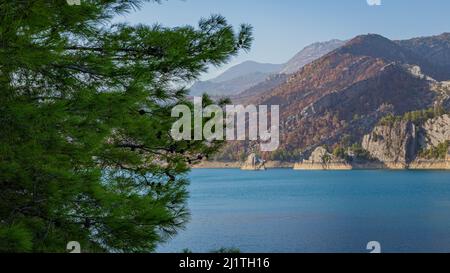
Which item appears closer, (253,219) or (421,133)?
(253,219)

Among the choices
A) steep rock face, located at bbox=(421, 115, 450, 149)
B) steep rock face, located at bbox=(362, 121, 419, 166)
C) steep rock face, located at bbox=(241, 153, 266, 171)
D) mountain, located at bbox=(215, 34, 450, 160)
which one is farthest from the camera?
steep rock face, located at bbox=(241, 153, 266, 171)

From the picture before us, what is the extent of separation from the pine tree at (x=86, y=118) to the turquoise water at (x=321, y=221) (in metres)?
25.5

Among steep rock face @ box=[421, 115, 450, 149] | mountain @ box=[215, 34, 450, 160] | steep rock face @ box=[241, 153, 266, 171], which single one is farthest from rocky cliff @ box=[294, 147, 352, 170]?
steep rock face @ box=[421, 115, 450, 149]

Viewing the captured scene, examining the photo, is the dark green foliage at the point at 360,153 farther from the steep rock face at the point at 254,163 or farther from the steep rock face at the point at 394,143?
the steep rock face at the point at 254,163

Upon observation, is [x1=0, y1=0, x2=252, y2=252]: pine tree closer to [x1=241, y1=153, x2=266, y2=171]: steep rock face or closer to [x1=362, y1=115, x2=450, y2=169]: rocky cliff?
[x1=362, y1=115, x2=450, y2=169]: rocky cliff

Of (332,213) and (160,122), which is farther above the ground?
(160,122)

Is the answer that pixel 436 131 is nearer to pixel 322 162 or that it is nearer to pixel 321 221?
pixel 322 162

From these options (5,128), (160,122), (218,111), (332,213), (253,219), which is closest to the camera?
(5,128)

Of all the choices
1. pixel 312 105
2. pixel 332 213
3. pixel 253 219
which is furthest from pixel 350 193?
pixel 312 105

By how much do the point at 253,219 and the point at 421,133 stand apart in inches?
4409

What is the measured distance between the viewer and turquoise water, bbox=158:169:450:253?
42.3m

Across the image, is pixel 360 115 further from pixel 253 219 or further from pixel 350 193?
pixel 253 219

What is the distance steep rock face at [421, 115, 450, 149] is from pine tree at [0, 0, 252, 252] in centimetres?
15390

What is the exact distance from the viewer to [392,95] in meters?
190
